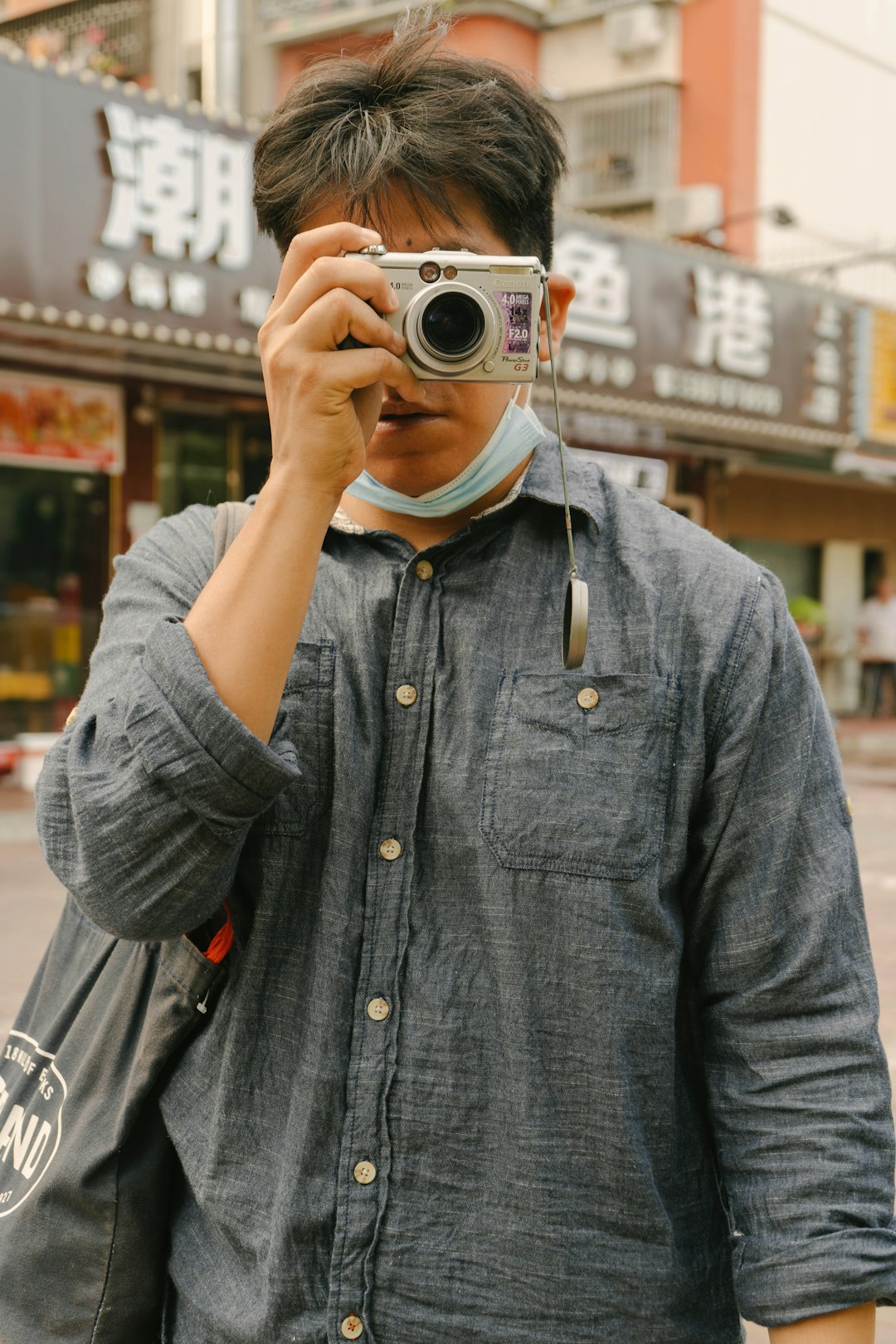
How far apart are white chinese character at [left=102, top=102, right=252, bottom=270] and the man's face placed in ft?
23.5

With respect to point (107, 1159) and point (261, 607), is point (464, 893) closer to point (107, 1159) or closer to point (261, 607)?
point (261, 607)

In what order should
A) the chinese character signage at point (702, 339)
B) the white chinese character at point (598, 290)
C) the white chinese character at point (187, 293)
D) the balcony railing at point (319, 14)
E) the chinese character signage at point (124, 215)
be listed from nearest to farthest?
the chinese character signage at point (124, 215)
the white chinese character at point (187, 293)
the white chinese character at point (598, 290)
the chinese character signage at point (702, 339)
the balcony railing at point (319, 14)

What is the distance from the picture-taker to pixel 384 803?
4.25 ft

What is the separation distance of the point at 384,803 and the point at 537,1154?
13.0 inches

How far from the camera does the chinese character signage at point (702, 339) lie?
1076 centimetres

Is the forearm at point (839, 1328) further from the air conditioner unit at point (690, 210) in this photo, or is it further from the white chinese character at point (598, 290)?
the air conditioner unit at point (690, 210)

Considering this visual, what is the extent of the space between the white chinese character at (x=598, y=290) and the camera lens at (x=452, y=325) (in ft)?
30.5

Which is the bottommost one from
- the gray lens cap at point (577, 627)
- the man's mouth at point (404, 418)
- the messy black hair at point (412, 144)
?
the gray lens cap at point (577, 627)

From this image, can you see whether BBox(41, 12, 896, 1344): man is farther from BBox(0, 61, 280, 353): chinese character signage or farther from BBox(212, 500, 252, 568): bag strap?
BBox(0, 61, 280, 353): chinese character signage

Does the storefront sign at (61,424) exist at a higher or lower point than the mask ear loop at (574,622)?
higher

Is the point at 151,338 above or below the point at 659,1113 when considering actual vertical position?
above

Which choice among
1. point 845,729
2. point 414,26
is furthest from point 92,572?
point 414,26

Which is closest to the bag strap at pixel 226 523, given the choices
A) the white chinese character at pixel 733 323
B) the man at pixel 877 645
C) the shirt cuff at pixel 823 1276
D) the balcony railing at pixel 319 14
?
the shirt cuff at pixel 823 1276

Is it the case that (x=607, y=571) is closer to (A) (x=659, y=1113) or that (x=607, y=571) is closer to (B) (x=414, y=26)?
(A) (x=659, y=1113)
